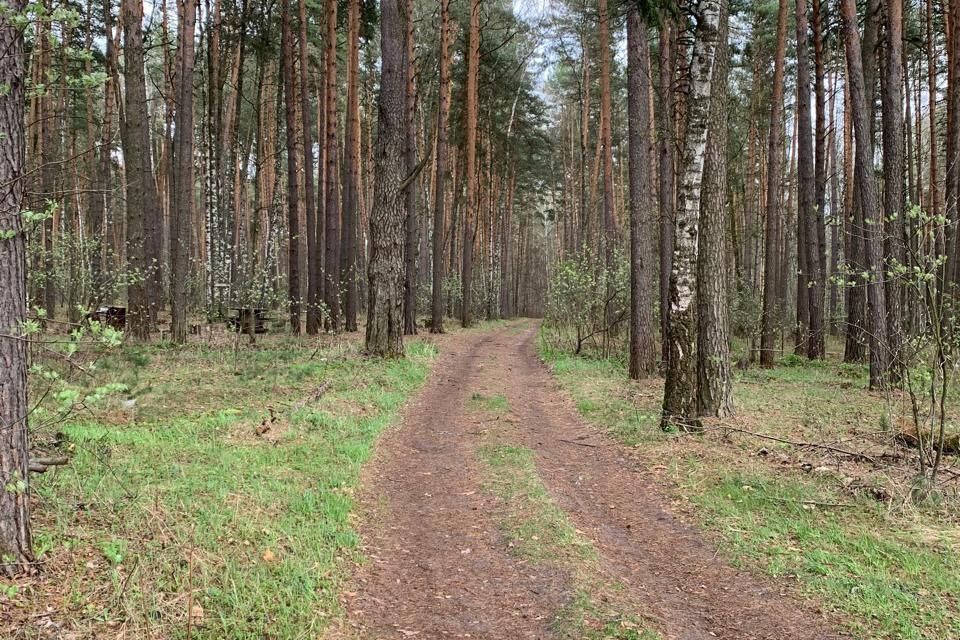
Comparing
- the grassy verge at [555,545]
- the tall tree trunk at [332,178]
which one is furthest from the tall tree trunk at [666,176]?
the tall tree trunk at [332,178]

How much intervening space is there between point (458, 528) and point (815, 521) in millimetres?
3195

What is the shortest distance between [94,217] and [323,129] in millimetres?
8264

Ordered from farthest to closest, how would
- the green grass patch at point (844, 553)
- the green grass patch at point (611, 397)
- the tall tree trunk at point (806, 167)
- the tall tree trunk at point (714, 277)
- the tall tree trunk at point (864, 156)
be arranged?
the tall tree trunk at point (806, 167) → the tall tree trunk at point (864, 156) → the green grass patch at point (611, 397) → the tall tree trunk at point (714, 277) → the green grass patch at point (844, 553)

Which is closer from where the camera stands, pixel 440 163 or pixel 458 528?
pixel 458 528

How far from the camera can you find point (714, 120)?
25.7ft

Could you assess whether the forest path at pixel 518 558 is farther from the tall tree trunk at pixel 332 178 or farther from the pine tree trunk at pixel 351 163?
the pine tree trunk at pixel 351 163

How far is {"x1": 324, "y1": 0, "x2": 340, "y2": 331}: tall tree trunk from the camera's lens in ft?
53.4

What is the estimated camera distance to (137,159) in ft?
42.4

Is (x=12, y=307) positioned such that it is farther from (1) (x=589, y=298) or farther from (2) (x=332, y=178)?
(2) (x=332, y=178)

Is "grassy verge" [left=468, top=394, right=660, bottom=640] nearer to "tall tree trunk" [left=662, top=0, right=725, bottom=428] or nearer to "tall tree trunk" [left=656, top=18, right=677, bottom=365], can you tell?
"tall tree trunk" [left=662, top=0, right=725, bottom=428]

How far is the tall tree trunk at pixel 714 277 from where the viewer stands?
7.82 metres

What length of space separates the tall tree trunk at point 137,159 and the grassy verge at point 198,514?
504 cm

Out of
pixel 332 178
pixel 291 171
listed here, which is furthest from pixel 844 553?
pixel 332 178

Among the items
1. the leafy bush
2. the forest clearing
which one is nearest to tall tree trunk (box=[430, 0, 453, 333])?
the forest clearing
